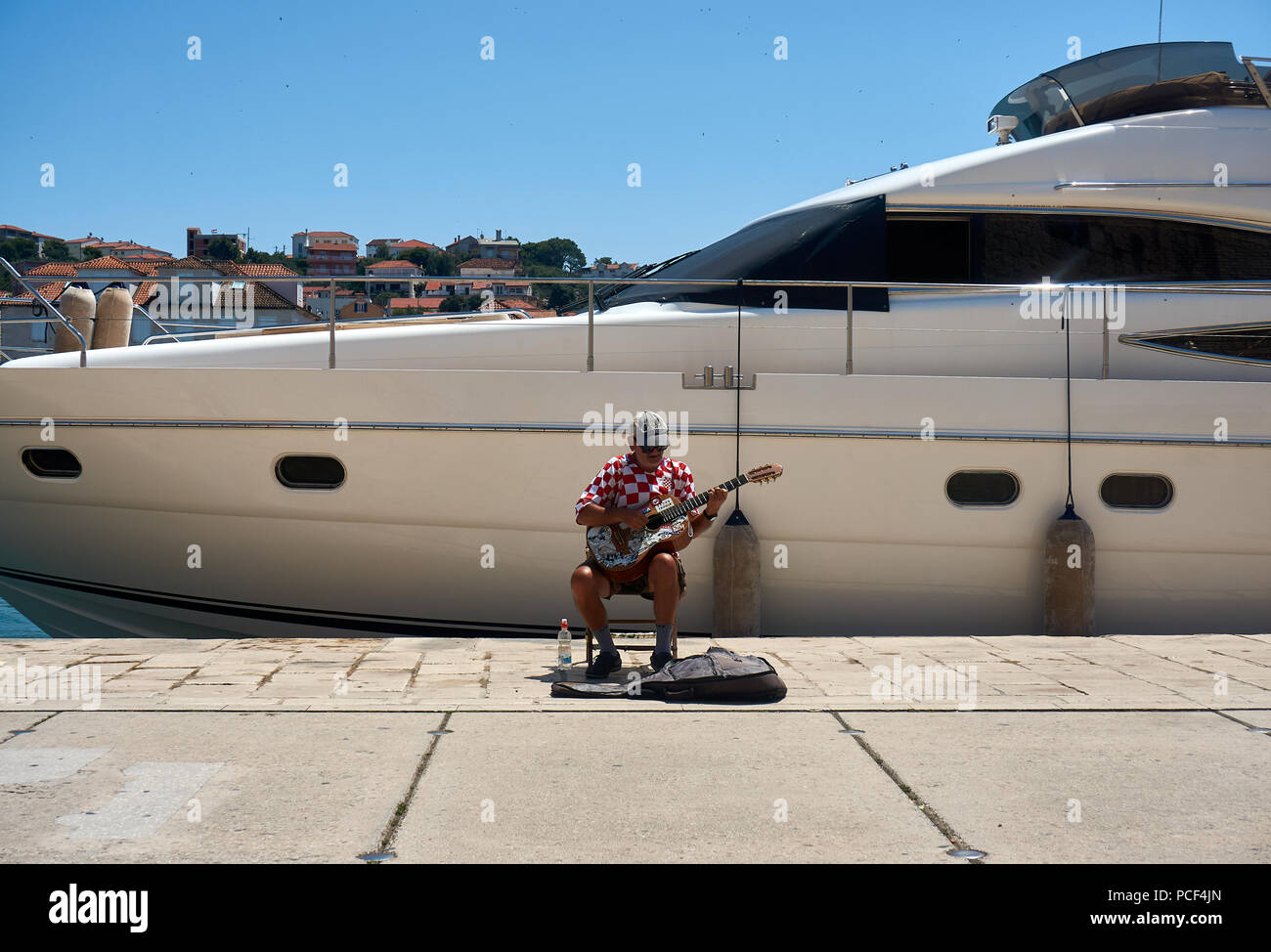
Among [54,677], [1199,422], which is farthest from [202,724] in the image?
[1199,422]

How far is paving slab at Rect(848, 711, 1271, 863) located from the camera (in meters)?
2.87

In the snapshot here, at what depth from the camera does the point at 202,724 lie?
3934mm

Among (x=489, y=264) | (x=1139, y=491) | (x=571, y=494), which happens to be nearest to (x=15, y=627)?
(x=571, y=494)

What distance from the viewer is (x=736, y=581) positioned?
619 cm

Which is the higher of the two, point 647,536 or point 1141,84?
point 1141,84

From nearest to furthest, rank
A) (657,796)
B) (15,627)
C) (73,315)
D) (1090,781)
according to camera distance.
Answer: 1. (657,796)
2. (1090,781)
3. (73,315)
4. (15,627)

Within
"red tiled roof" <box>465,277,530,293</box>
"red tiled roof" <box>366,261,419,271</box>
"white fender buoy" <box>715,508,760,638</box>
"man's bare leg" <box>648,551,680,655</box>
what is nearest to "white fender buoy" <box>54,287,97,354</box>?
"red tiled roof" <box>465,277,530,293</box>

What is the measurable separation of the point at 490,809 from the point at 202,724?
4.49ft

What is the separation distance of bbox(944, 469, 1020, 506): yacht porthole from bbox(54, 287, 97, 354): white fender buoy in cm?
531

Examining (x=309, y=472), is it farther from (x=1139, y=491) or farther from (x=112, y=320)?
(x=1139, y=491)

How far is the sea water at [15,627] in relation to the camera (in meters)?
13.9

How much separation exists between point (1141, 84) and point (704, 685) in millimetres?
6187

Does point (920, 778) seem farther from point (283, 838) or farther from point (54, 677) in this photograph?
point (54, 677)
